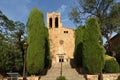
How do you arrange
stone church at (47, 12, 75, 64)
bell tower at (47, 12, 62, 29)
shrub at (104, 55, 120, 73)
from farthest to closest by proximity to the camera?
bell tower at (47, 12, 62, 29) < stone church at (47, 12, 75, 64) < shrub at (104, 55, 120, 73)

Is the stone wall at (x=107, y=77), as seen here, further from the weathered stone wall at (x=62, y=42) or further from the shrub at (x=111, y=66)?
the weathered stone wall at (x=62, y=42)

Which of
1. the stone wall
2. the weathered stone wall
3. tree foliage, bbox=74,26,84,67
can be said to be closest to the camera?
the stone wall

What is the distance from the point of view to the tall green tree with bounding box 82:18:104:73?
82.4ft

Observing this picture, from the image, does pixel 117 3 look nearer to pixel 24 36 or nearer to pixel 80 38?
pixel 80 38

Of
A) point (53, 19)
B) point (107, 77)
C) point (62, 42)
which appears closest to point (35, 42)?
point (107, 77)

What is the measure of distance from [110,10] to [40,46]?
13.1m

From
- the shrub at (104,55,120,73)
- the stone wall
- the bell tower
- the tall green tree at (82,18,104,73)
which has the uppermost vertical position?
the bell tower

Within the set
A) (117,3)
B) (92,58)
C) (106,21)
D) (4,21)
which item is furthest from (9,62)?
(117,3)

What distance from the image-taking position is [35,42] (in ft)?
89.5

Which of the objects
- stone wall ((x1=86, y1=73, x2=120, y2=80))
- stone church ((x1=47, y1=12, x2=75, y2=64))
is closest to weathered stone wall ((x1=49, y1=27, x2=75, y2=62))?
stone church ((x1=47, y1=12, x2=75, y2=64))

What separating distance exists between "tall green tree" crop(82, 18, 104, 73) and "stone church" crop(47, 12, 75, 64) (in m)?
18.4

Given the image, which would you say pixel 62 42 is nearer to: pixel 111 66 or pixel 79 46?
pixel 79 46

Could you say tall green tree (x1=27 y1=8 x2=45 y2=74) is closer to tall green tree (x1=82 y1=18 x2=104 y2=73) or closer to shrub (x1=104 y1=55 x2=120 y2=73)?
tall green tree (x1=82 y1=18 x2=104 y2=73)

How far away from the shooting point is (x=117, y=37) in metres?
40.8
